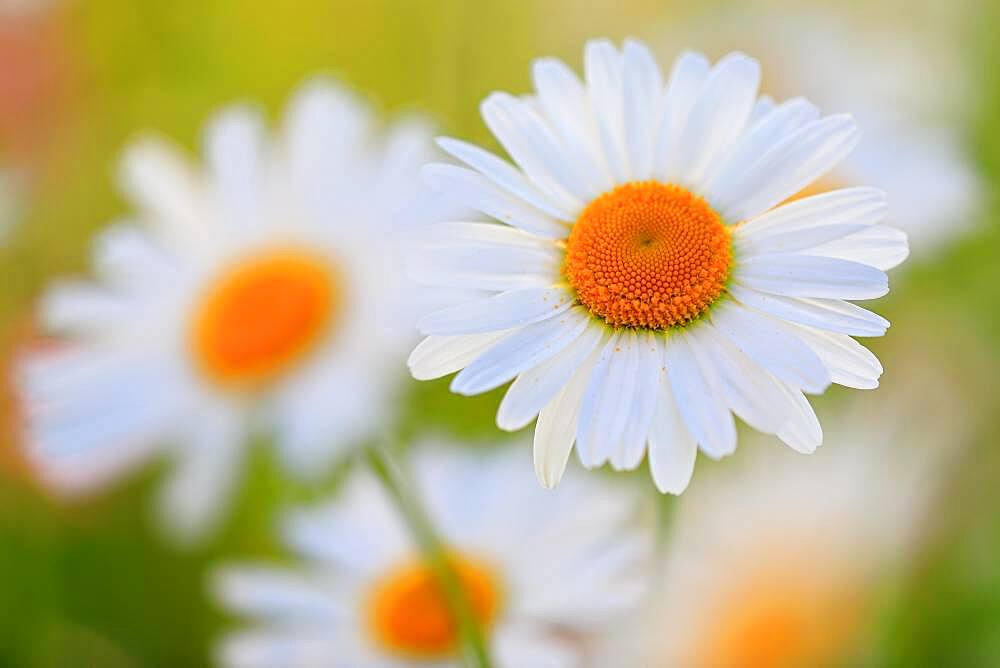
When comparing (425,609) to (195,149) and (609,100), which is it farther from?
(195,149)

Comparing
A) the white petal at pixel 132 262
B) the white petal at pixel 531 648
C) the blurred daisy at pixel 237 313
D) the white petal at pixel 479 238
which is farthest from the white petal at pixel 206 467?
the white petal at pixel 479 238

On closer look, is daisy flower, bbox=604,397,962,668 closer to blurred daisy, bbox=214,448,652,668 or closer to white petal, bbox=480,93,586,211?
blurred daisy, bbox=214,448,652,668

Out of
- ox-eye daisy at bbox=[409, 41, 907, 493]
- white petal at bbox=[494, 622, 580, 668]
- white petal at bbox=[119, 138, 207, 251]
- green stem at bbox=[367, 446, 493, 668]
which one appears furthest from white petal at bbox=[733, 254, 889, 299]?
white petal at bbox=[119, 138, 207, 251]

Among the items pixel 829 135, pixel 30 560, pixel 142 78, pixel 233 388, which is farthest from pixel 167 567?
pixel 829 135

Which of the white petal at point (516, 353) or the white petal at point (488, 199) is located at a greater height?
the white petal at point (488, 199)

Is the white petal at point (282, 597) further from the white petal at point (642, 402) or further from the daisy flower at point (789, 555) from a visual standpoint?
the white petal at point (642, 402)

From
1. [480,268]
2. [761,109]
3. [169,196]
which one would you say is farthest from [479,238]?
[169,196]
